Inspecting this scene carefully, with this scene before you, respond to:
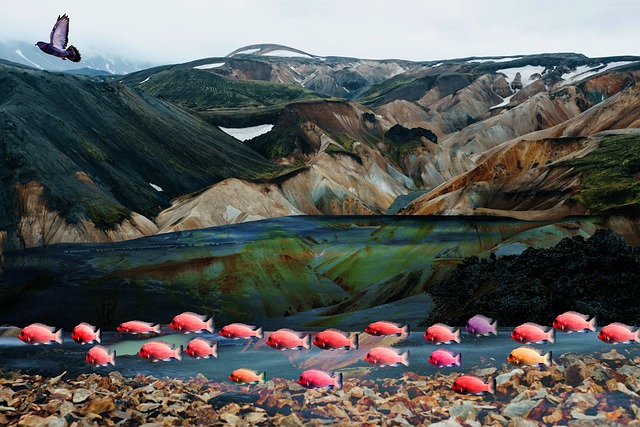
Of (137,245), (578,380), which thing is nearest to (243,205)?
(137,245)

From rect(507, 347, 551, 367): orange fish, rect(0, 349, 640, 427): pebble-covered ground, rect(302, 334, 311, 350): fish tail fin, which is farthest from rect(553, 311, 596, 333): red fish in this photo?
rect(302, 334, 311, 350): fish tail fin

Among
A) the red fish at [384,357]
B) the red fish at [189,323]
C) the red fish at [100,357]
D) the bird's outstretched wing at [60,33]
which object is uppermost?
the bird's outstretched wing at [60,33]

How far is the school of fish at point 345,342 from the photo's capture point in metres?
13.0

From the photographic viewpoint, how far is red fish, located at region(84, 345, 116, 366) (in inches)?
606

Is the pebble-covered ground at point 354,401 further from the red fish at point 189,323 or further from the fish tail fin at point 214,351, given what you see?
the red fish at point 189,323

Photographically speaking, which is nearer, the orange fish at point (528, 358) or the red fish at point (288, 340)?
the orange fish at point (528, 358)

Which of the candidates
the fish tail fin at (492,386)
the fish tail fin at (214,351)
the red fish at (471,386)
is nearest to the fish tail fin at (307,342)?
the fish tail fin at (214,351)

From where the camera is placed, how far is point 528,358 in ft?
45.6

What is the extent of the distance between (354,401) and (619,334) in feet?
23.4

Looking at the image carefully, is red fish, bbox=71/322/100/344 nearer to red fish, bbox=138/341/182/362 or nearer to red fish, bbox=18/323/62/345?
red fish, bbox=18/323/62/345

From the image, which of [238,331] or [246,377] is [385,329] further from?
[246,377]

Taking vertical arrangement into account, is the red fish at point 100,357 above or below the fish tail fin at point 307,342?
below

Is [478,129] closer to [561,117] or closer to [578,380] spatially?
[561,117]

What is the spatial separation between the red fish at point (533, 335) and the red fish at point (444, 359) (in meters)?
2.15
